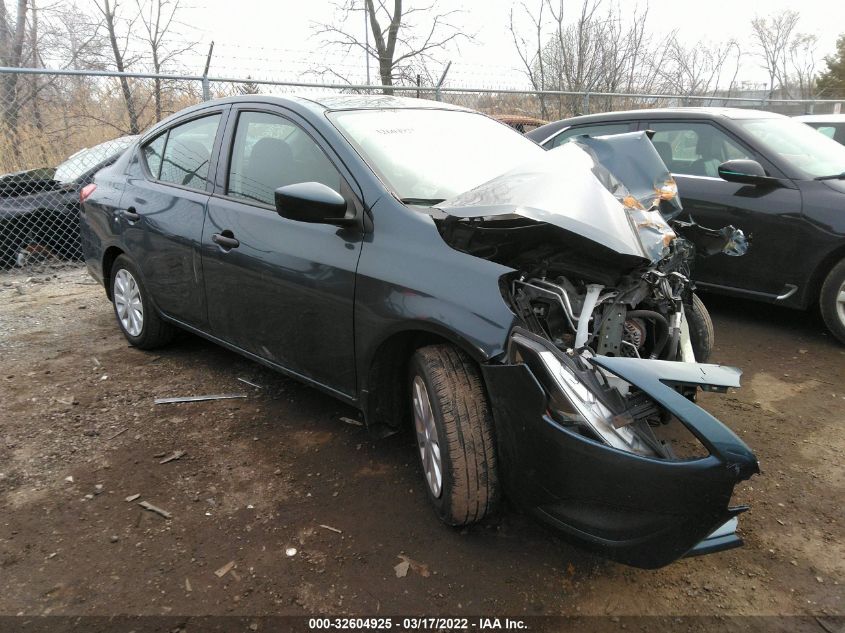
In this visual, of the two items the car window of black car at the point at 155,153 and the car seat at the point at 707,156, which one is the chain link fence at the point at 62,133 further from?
the car seat at the point at 707,156

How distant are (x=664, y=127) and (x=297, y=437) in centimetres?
410

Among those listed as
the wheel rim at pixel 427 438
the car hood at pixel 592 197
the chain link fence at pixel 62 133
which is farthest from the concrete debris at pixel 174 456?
the chain link fence at pixel 62 133

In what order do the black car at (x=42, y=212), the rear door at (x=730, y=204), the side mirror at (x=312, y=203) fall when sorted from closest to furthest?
the side mirror at (x=312, y=203) → the rear door at (x=730, y=204) → the black car at (x=42, y=212)

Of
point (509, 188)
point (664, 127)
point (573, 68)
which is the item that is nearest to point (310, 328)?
point (509, 188)

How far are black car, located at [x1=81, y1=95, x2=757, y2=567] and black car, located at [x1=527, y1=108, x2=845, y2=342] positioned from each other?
175 centimetres

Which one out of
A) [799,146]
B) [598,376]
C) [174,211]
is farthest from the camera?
[799,146]

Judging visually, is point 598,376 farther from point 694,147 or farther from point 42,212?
point 42,212

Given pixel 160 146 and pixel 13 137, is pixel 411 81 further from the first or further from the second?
pixel 160 146

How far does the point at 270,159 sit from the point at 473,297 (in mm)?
1607

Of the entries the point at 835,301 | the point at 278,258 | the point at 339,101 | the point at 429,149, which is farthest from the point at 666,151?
the point at 278,258

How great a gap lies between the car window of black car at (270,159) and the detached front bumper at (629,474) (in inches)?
56.9

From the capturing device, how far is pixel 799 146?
16.5 feet

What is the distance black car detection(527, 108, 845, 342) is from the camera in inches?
176

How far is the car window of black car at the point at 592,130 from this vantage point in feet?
18.7
